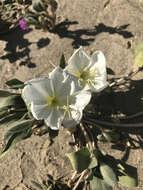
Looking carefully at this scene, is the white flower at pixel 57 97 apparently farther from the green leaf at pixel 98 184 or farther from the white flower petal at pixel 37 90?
the green leaf at pixel 98 184

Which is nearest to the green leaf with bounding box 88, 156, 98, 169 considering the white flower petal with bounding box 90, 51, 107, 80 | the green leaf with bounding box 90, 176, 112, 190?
the green leaf with bounding box 90, 176, 112, 190

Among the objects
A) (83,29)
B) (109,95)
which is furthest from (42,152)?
(83,29)

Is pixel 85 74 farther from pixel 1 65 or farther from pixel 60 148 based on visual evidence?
pixel 1 65

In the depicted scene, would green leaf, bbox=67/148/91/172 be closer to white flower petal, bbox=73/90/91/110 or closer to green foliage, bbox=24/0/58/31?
white flower petal, bbox=73/90/91/110

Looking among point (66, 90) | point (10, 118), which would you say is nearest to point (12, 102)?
point (10, 118)

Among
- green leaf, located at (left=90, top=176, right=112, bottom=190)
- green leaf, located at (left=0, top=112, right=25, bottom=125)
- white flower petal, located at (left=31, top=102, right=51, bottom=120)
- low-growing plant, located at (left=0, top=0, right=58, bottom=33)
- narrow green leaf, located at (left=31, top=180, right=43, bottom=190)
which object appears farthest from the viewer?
low-growing plant, located at (left=0, top=0, right=58, bottom=33)

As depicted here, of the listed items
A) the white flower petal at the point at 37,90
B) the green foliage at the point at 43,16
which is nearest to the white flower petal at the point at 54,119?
the white flower petal at the point at 37,90

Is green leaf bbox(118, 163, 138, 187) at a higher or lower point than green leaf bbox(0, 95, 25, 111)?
lower
